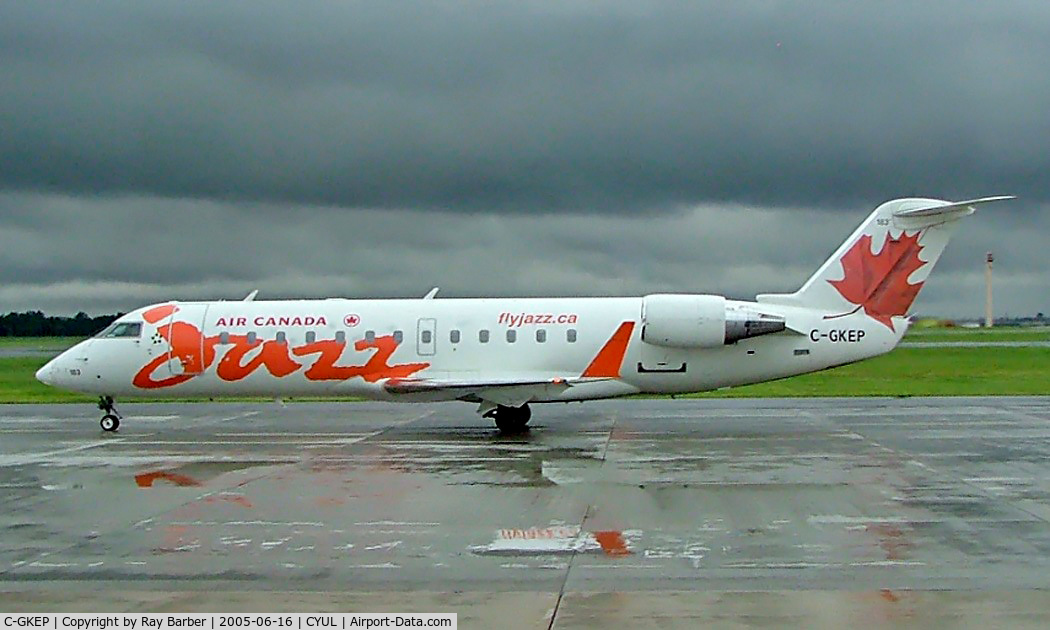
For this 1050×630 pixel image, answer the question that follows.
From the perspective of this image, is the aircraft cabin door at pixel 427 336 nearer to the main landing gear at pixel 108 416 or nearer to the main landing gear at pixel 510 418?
the main landing gear at pixel 510 418

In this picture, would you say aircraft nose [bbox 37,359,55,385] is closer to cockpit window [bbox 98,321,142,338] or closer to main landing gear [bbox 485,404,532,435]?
cockpit window [bbox 98,321,142,338]

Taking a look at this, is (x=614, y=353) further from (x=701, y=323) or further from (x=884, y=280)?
(x=884, y=280)

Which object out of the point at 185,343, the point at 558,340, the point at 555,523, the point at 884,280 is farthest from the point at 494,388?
the point at 555,523

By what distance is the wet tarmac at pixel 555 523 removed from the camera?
29.9ft

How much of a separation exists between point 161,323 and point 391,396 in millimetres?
6352

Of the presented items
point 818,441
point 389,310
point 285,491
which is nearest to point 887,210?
point 818,441

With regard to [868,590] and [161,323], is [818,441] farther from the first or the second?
[161,323]

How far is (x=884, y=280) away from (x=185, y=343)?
16.6 m

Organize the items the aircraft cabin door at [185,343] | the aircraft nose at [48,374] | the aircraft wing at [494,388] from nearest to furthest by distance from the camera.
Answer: the aircraft wing at [494,388]
the aircraft cabin door at [185,343]
the aircraft nose at [48,374]

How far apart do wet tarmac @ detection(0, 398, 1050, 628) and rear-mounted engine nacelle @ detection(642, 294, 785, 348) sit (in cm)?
208

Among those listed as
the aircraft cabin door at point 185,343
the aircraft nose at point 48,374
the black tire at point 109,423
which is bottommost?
the black tire at point 109,423

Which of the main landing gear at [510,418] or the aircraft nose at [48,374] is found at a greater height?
the aircraft nose at [48,374]

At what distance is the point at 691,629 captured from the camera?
8.10 metres

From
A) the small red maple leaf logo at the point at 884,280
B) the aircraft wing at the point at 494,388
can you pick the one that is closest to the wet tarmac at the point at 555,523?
the aircraft wing at the point at 494,388
